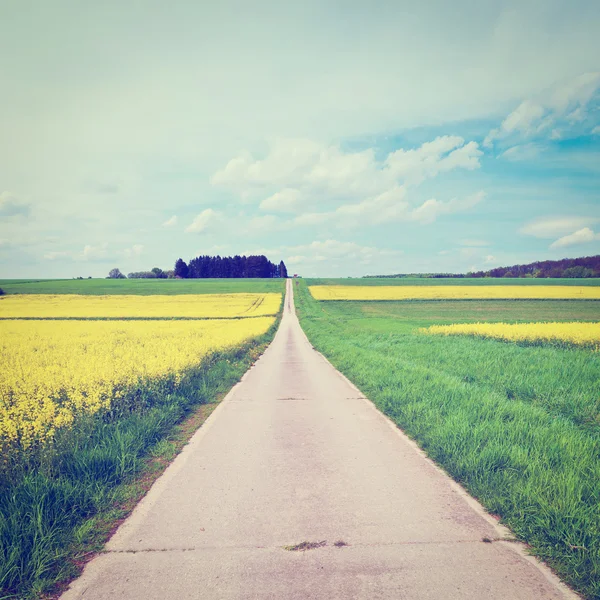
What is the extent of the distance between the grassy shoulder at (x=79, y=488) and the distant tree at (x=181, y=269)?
152m

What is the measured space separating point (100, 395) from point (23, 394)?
4.10ft

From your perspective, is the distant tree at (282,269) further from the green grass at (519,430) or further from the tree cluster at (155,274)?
the green grass at (519,430)

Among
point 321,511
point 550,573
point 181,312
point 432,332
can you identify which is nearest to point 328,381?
point 321,511

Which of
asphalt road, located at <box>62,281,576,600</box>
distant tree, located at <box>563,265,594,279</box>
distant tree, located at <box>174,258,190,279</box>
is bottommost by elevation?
asphalt road, located at <box>62,281,576,600</box>

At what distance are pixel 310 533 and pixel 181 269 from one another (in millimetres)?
157850

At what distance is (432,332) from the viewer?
25594 mm

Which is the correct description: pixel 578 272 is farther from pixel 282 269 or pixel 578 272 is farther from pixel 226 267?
pixel 226 267

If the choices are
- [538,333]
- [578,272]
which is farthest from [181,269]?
[538,333]

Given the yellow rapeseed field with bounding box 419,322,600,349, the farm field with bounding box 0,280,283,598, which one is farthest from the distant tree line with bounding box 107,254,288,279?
the farm field with bounding box 0,280,283,598

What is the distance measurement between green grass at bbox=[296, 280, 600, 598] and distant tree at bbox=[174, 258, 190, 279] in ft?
482

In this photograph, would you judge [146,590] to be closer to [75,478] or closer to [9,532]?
[9,532]

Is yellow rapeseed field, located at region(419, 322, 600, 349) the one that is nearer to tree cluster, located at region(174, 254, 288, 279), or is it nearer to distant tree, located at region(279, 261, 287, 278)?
tree cluster, located at region(174, 254, 288, 279)

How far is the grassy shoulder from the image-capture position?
342 cm

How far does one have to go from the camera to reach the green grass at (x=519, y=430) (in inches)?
150
